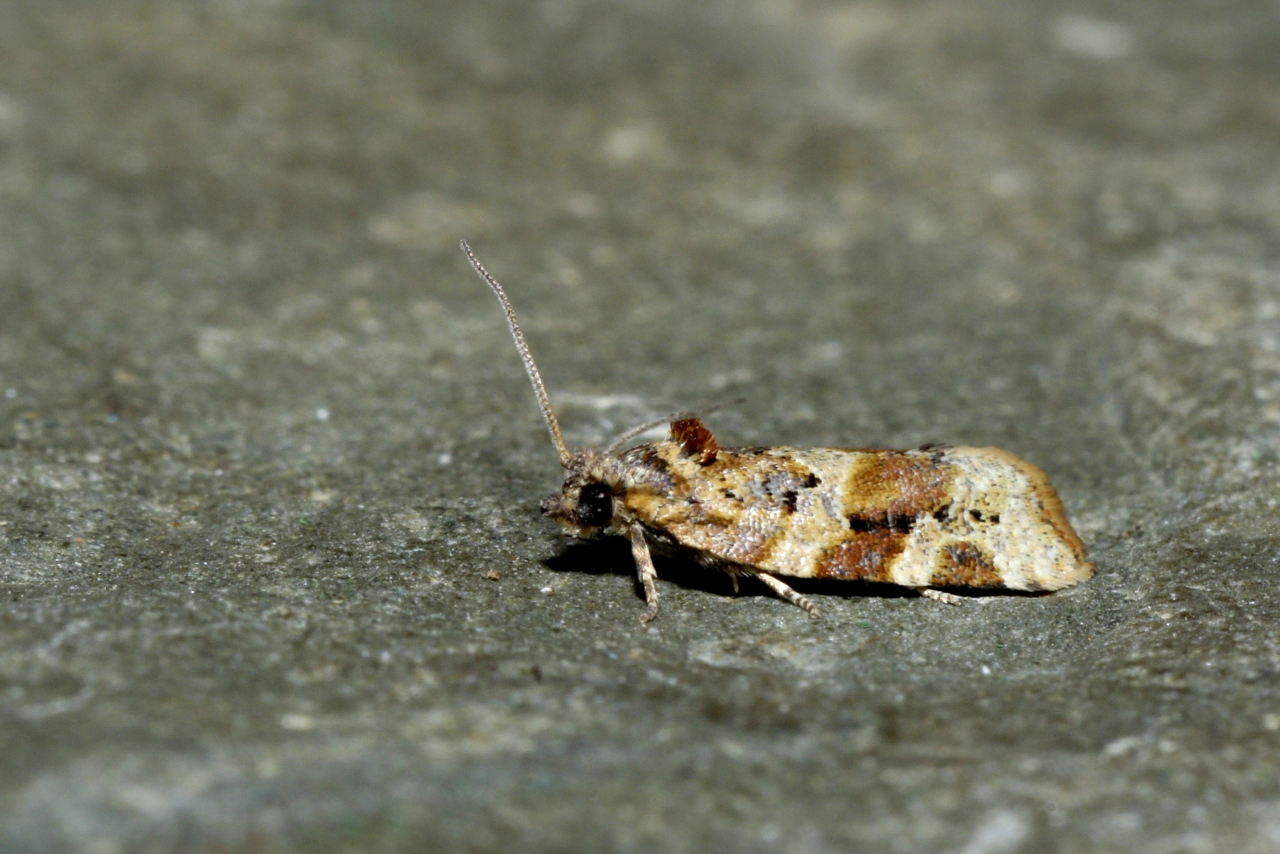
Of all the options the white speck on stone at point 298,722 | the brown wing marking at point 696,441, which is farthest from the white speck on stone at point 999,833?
the brown wing marking at point 696,441

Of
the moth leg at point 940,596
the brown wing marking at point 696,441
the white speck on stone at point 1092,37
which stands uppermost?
the white speck on stone at point 1092,37

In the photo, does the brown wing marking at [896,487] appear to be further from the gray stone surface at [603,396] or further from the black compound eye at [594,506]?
the black compound eye at [594,506]

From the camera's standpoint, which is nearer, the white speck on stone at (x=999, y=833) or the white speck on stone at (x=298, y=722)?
the white speck on stone at (x=999, y=833)

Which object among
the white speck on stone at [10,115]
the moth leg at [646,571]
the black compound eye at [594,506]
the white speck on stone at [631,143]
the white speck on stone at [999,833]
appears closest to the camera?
the white speck on stone at [999,833]

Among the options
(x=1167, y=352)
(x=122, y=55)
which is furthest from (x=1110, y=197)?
(x=122, y=55)

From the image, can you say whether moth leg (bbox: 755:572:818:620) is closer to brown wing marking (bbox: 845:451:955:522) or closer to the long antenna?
brown wing marking (bbox: 845:451:955:522)

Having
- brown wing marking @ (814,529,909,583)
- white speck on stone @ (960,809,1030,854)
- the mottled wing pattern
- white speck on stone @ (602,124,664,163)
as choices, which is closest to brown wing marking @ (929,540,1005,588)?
the mottled wing pattern

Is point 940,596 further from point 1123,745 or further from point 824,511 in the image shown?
point 1123,745
